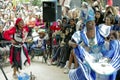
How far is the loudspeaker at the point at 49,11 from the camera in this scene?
9719 millimetres

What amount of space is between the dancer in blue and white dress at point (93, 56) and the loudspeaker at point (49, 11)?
209 inches

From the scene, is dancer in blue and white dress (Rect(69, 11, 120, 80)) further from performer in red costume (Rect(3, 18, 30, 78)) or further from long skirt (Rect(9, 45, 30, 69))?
long skirt (Rect(9, 45, 30, 69))

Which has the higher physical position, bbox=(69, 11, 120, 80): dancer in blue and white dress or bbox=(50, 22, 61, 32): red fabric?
bbox=(69, 11, 120, 80): dancer in blue and white dress

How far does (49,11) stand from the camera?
977 centimetres

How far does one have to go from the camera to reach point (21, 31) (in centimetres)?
722

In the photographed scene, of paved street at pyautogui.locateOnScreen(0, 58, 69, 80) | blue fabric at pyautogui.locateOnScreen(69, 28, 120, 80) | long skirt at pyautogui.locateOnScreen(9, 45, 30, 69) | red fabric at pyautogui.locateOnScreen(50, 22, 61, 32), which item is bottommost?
paved street at pyautogui.locateOnScreen(0, 58, 69, 80)

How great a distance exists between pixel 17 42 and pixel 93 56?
141 inches

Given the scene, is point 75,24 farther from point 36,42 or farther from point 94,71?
point 94,71

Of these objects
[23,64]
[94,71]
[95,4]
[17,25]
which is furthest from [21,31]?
[94,71]

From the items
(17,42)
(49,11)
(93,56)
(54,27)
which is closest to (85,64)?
(93,56)

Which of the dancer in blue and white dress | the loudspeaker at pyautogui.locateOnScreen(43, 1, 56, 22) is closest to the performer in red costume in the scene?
the loudspeaker at pyautogui.locateOnScreen(43, 1, 56, 22)

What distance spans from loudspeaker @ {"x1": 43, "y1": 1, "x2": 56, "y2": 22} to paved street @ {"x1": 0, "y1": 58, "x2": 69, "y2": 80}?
141cm

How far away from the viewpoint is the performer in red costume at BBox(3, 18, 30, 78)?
7.18m

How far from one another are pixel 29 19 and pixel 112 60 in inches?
349
